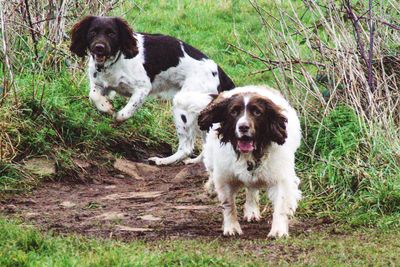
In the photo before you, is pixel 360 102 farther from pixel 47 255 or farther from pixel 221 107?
pixel 47 255

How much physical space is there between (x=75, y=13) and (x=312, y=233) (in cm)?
510

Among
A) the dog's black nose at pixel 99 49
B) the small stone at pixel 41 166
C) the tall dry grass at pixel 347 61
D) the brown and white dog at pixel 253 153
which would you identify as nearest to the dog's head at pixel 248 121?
the brown and white dog at pixel 253 153

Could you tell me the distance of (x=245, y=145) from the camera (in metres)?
5.30

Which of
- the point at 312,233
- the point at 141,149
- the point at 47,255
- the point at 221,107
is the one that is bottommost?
the point at 141,149

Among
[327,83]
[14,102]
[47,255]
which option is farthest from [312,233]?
[14,102]

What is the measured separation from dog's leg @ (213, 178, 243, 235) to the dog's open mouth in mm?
458

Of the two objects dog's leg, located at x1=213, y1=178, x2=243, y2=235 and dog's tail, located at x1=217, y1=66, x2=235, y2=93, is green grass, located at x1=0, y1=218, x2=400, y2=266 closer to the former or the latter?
dog's leg, located at x1=213, y1=178, x2=243, y2=235

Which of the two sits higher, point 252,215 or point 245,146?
point 245,146

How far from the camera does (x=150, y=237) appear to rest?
5.42 m

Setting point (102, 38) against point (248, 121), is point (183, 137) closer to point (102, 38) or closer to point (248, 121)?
point (102, 38)

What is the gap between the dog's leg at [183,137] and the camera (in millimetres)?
8438

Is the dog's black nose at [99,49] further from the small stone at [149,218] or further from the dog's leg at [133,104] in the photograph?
the small stone at [149,218]

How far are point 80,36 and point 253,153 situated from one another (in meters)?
3.26

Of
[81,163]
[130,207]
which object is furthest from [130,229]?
[81,163]
